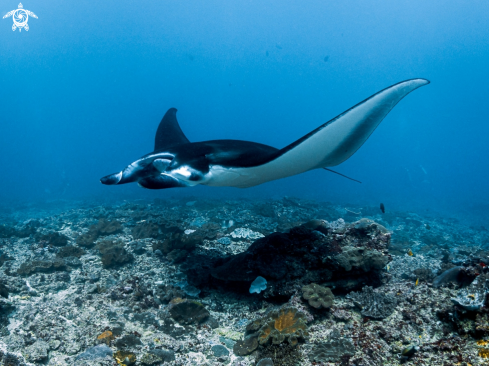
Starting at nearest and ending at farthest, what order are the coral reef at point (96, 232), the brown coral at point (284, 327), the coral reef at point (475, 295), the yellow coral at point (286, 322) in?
the coral reef at point (475, 295), the brown coral at point (284, 327), the yellow coral at point (286, 322), the coral reef at point (96, 232)

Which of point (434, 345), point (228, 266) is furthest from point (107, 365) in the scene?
Result: point (434, 345)

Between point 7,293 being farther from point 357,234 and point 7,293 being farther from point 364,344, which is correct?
point 357,234

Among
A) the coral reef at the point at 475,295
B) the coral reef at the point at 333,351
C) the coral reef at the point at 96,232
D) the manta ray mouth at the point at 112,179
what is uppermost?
the manta ray mouth at the point at 112,179

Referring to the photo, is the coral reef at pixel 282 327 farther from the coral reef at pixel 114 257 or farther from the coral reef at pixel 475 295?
the coral reef at pixel 114 257

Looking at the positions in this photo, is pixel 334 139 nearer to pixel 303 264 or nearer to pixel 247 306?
pixel 303 264

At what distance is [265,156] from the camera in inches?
131

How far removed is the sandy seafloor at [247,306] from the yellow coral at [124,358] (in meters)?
0.01

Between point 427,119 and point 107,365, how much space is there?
499ft

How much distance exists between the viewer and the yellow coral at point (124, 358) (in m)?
2.75

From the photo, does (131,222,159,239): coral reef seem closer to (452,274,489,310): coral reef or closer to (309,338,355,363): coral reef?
(309,338,355,363): coral reef

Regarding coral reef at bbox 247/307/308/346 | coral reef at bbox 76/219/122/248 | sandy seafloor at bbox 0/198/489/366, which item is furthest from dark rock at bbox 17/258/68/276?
coral reef at bbox 247/307/308/346

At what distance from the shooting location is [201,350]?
3.10 m

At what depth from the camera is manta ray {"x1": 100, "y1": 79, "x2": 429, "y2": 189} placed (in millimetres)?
2777

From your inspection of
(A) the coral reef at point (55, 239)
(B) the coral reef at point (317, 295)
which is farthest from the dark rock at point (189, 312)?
(A) the coral reef at point (55, 239)
